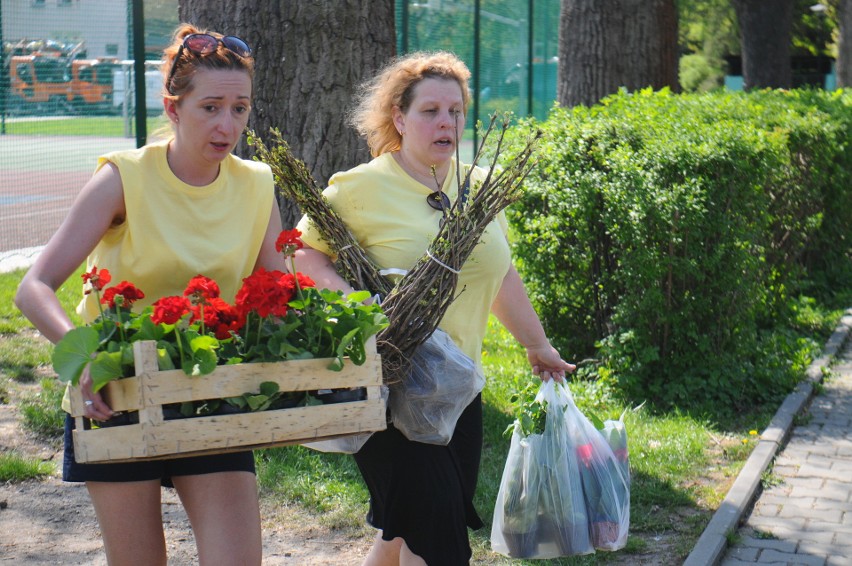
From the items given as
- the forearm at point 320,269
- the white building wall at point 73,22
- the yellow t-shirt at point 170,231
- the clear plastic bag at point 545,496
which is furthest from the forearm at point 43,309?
the white building wall at point 73,22

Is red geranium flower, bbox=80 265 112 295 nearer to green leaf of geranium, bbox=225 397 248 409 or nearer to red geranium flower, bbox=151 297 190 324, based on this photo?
red geranium flower, bbox=151 297 190 324

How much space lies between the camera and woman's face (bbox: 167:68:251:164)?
8.89 feet

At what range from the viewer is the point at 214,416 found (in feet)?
7.70

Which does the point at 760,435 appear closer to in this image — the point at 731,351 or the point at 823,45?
the point at 731,351

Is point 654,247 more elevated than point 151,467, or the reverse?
point 654,247

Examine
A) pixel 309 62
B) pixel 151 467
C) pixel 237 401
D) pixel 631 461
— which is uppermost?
pixel 309 62

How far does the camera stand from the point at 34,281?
254 cm

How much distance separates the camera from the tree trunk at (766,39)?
16.3 m

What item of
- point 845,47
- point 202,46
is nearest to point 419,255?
point 202,46

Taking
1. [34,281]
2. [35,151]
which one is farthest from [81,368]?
[35,151]

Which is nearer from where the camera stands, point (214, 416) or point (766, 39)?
point (214, 416)

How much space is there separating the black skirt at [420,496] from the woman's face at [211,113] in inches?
→ 37.4

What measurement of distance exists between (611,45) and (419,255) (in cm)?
693

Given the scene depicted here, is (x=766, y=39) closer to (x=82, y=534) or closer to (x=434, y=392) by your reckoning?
(x=82, y=534)
